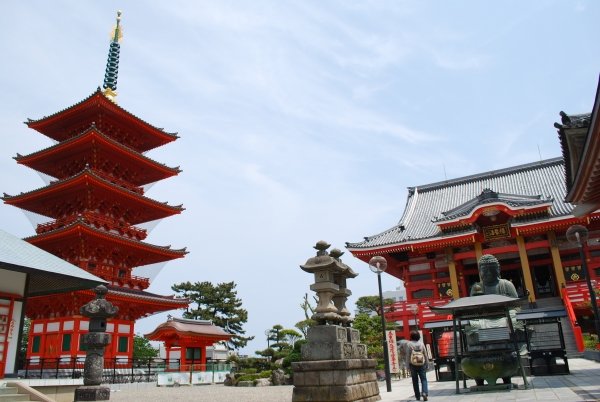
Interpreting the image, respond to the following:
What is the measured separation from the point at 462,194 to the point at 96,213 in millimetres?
25958

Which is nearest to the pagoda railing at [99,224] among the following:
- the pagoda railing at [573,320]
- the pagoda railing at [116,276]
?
the pagoda railing at [116,276]

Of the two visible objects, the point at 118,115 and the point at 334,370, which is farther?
the point at 118,115

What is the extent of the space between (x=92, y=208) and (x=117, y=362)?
30.3 ft

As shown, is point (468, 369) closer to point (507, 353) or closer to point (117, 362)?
point (507, 353)

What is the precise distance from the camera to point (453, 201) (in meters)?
34.0

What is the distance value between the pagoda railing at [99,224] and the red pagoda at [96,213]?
0.06 meters

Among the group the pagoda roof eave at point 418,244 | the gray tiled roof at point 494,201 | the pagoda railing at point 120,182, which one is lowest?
the pagoda roof eave at point 418,244

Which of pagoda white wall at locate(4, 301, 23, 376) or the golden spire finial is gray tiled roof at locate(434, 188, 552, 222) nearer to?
pagoda white wall at locate(4, 301, 23, 376)

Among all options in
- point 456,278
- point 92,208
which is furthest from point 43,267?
point 456,278

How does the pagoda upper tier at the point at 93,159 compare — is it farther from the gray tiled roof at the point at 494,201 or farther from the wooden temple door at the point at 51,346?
the gray tiled roof at the point at 494,201

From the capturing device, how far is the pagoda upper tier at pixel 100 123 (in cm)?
2822

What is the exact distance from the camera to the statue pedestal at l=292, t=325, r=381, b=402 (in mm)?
8859

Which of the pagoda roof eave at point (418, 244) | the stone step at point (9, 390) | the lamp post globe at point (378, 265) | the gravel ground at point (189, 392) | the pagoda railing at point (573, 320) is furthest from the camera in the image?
the pagoda roof eave at point (418, 244)

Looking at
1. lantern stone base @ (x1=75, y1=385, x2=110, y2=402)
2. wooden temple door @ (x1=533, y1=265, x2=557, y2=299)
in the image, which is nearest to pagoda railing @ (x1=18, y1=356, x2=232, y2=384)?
lantern stone base @ (x1=75, y1=385, x2=110, y2=402)
